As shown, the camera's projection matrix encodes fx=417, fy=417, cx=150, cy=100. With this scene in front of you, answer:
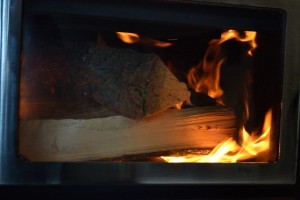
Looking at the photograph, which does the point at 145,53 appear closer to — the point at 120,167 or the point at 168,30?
the point at 168,30

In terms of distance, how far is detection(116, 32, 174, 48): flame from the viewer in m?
0.91

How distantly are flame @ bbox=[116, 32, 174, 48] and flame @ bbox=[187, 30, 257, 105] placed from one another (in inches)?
3.6

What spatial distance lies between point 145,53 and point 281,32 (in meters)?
0.31

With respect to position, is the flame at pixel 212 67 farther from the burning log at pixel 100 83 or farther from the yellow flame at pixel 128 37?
the yellow flame at pixel 128 37

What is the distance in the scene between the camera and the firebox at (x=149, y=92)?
850 millimetres

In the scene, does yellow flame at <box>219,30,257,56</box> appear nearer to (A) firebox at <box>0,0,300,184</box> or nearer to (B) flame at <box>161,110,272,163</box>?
(A) firebox at <box>0,0,300,184</box>

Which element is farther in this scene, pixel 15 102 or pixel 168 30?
pixel 168 30

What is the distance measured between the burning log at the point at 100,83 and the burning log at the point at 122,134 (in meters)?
0.02

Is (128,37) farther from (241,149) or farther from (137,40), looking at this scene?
(241,149)

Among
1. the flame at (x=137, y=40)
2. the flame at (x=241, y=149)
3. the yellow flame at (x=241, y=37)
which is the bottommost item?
the flame at (x=241, y=149)

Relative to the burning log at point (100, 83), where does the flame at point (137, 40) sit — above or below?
above

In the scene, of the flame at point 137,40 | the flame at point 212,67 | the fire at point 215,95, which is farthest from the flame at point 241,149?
the flame at point 137,40

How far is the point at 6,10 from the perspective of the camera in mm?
815

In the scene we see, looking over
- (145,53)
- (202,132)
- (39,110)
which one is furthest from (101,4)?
(202,132)
